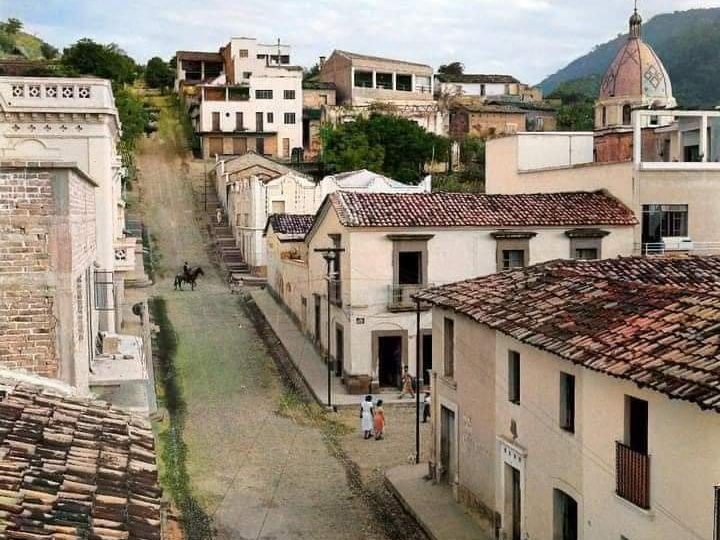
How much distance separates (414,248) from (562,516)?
13.7 metres

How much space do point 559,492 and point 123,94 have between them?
6224 centimetres

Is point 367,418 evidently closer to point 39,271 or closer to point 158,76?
point 39,271

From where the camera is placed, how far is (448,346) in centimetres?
1800

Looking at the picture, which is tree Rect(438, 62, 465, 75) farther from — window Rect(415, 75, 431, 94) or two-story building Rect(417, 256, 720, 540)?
two-story building Rect(417, 256, 720, 540)

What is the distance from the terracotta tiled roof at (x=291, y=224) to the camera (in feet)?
133

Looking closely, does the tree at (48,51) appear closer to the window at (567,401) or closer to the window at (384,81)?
the window at (384,81)

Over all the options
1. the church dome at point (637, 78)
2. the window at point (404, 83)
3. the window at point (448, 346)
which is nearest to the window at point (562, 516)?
the window at point (448, 346)

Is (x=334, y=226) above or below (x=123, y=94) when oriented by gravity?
below

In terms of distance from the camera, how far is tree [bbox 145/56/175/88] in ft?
319

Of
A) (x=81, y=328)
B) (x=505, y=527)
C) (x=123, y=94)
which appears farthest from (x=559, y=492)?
(x=123, y=94)

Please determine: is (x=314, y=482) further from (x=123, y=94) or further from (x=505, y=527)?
(x=123, y=94)

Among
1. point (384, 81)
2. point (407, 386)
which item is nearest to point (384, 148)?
point (384, 81)

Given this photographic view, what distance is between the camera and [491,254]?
88.1 feet

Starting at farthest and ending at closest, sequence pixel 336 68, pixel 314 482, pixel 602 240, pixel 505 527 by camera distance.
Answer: pixel 336 68, pixel 602 240, pixel 314 482, pixel 505 527
